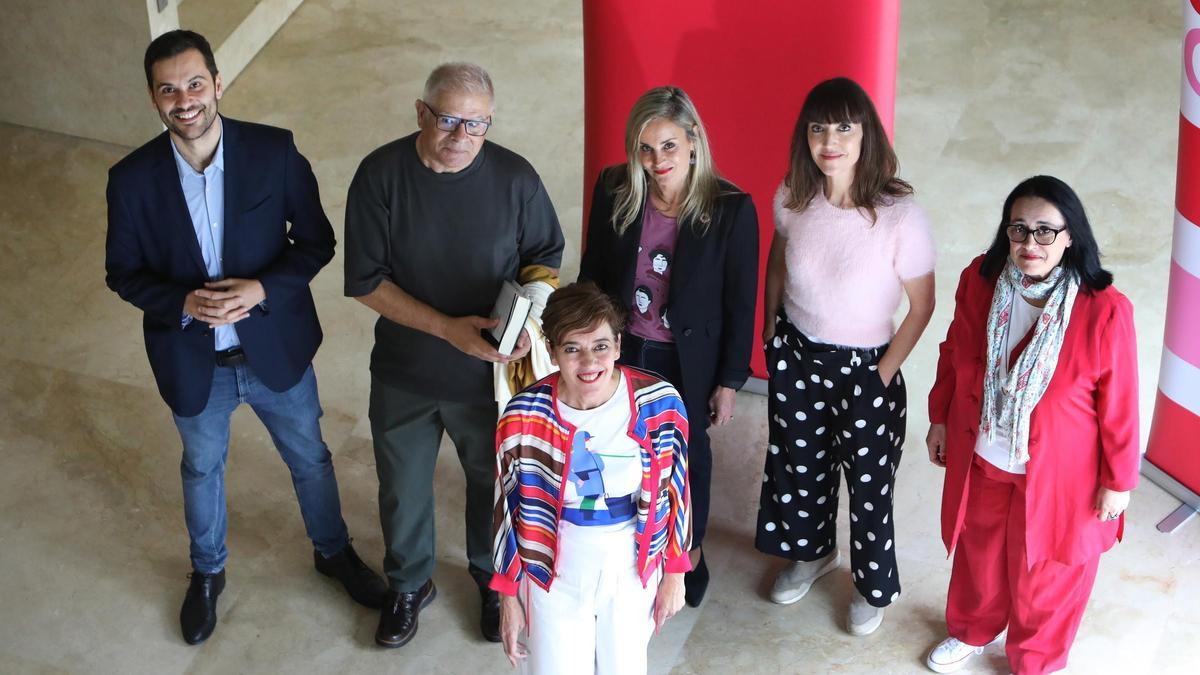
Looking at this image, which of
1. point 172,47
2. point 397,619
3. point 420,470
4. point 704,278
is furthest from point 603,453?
point 172,47

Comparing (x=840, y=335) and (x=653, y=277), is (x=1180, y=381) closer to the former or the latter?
(x=840, y=335)

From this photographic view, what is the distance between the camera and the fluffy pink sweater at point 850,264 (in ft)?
12.7

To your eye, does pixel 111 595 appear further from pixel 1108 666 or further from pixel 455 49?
pixel 455 49

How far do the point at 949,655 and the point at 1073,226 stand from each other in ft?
4.98

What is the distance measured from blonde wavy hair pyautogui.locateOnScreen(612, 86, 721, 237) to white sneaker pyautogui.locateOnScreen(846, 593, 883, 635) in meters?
1.38

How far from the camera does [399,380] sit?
4133 mm

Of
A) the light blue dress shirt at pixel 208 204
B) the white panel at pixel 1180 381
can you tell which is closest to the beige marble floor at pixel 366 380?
the white panel at pixel 1180 381

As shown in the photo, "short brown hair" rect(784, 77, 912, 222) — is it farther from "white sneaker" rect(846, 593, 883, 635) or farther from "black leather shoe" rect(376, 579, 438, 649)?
"black leather shoe" rect(376, 579, 438, 649)

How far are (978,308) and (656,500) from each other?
3.45ft

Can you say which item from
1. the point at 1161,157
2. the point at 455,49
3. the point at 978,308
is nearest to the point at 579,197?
the point at 455,49

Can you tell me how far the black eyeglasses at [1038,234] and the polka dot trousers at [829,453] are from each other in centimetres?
65

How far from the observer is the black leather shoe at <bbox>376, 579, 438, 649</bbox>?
454 centimetres

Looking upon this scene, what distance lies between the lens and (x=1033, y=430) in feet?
12.4

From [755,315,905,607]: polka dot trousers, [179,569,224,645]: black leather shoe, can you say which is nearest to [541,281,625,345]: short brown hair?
[755,315,905,607]: polka dot trousers
